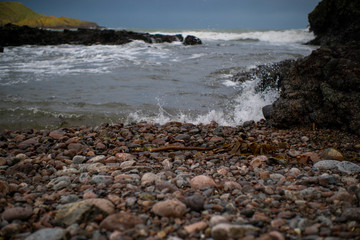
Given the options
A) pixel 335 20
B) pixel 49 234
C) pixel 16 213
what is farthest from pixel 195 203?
pixel 335 20

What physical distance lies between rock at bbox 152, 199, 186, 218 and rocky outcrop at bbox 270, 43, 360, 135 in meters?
3.02

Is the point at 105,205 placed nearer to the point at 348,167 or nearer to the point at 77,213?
the point at 77,213

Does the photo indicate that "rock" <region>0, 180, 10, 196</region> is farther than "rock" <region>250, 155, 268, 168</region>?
No

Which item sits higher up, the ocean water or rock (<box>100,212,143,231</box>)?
the ocean water

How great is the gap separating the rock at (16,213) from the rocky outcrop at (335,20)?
2126cm

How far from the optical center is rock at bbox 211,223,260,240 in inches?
49.9

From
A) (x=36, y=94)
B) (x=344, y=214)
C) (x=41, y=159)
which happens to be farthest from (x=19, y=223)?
(x=36, y=94)

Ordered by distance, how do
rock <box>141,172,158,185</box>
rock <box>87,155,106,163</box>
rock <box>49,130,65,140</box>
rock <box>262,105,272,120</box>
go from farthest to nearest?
rock <box>262,105,272,120</box> → rock <box>49,130,65,140</box> → rock <box>87,155,106,163</box> → rock <box>141,172,158,185</box>

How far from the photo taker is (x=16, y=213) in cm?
154

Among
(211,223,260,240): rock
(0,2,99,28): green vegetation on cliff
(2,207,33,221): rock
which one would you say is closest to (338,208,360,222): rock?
(211,223,260,240): rock

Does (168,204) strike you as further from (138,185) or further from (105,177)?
(105,177)

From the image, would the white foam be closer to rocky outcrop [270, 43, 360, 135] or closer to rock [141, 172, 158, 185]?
rocky outcrop [270, 43, 360, 135]

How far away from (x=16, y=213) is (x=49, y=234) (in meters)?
0.39

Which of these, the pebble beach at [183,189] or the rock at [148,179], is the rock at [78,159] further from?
the rock at [148,179]
